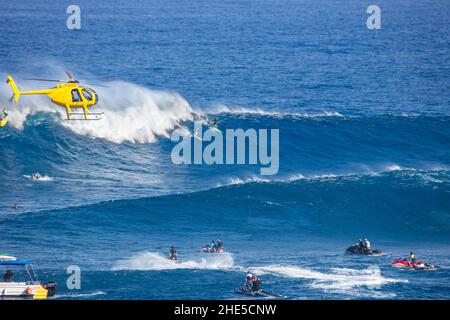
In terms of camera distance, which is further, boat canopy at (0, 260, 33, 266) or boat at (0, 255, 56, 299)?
boat canopy at (0, 260, 33, 266)

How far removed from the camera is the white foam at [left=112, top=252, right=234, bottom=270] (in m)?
48.6

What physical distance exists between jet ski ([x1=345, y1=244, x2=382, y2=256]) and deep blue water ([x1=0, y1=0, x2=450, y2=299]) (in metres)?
0.91

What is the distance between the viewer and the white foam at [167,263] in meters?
48.6

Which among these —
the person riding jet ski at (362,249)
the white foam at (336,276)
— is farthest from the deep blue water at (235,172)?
the person riding jet ski at (362,249)

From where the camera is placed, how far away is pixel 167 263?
4944 centimetres

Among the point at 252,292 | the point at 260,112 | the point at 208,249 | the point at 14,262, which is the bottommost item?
the point at 252,292

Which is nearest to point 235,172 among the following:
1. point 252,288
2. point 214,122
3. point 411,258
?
point 214,122

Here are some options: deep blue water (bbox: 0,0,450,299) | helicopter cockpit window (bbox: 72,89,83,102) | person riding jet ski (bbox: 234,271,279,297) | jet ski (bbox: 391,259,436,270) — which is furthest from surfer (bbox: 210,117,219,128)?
person riding jet ski (bbox: 234,271,279,297)

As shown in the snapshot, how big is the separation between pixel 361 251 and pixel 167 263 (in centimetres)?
885

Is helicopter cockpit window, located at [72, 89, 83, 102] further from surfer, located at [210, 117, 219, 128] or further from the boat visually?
the boat

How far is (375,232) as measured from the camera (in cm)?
5703

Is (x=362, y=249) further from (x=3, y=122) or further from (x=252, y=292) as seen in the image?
(x=3, y=122)

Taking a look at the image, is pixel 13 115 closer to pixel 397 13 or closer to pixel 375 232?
pixel 375 232
